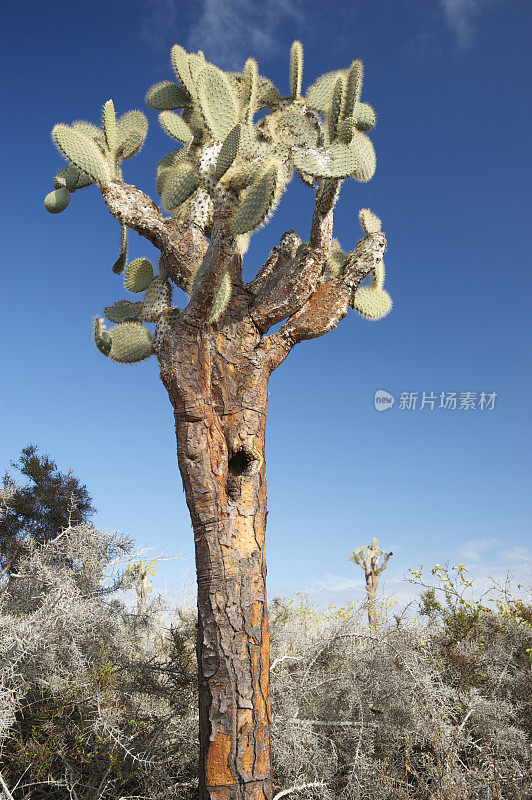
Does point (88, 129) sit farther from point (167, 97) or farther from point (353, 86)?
point (353, 86)

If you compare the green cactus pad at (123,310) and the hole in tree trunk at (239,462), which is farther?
the green cactus pad at (123,310)

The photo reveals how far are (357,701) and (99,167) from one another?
201 inches

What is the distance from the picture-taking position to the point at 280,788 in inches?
182

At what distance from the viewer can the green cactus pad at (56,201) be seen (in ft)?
19.0

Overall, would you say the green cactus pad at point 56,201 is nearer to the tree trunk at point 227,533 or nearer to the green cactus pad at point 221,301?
the tree trunk at point 227,533

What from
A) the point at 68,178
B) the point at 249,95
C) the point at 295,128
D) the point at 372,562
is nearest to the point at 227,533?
the point at 249,95

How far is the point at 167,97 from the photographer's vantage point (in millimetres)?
5688

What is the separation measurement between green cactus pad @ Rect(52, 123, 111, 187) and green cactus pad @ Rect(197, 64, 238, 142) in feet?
3.74

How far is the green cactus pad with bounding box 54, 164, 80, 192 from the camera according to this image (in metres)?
5.87

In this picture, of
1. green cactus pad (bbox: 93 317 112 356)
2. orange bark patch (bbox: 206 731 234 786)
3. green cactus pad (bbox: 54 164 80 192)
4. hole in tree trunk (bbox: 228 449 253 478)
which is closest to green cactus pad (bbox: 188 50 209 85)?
green cactus pad (bbox: 54 164 80 192)

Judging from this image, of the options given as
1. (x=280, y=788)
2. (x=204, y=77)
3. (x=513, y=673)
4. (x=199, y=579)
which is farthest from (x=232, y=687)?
(x=204, y=77)

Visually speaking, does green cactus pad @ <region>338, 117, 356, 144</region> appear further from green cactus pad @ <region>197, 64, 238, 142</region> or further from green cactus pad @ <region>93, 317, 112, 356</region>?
green cactus pad @ <region>93, 317, 112, 356</region>

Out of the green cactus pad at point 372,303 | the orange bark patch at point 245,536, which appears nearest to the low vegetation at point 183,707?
the orange bark patch at point 245,536

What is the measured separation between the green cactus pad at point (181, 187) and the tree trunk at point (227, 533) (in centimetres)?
103
